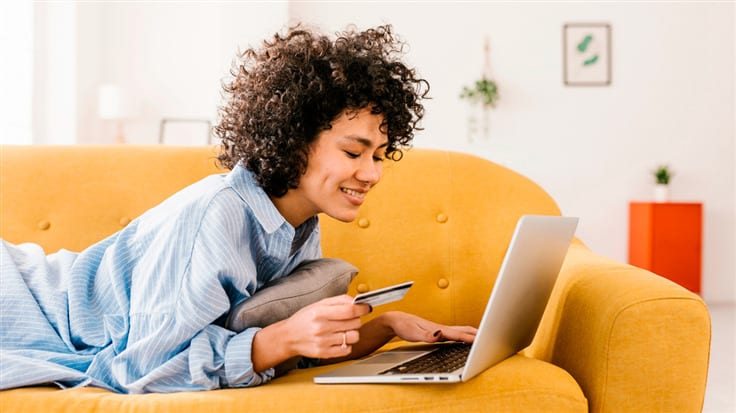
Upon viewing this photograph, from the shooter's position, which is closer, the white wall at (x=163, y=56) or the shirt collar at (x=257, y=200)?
the shirt collar at (x=257, y=200)

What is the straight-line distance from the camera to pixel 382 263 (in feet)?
6.73

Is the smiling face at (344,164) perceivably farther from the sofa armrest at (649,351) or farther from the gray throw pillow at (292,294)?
the sofa armrest at (649,351)

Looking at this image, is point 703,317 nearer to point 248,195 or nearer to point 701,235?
point 248,195

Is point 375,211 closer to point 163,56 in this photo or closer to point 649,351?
point 649,351

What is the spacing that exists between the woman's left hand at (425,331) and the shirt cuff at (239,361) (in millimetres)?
408

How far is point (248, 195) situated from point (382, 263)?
23.9 inches

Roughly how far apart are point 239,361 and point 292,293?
20 centimetres

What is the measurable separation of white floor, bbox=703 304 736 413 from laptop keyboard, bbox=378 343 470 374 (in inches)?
70.7

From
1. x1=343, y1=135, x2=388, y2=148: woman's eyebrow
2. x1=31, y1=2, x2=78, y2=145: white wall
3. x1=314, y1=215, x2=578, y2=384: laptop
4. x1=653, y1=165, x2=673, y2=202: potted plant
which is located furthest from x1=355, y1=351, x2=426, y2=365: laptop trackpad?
x1=653, y1=165, x2=673, y2=202: potted plant

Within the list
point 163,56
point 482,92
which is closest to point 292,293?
point 163,56

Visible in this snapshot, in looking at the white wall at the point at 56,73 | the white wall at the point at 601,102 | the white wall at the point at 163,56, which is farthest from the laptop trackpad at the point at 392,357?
the white wall at the point at 601,102

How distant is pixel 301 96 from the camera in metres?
1.54

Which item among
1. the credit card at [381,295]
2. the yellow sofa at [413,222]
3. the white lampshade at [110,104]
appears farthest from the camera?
the white lampshade at [110,104]

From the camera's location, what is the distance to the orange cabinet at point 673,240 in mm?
5773
